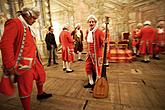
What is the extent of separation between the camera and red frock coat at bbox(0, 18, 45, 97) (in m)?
1.78

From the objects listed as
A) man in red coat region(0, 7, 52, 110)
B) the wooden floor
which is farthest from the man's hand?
the wooden floor

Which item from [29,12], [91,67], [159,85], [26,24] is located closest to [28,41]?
[26,24]

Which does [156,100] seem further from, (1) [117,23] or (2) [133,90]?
(1) [117,23]

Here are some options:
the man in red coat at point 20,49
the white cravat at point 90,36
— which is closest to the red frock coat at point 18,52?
the man in red coat at point 20,49

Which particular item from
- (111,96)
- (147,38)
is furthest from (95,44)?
(147,38)

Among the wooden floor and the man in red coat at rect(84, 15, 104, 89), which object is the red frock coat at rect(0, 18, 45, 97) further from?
the man in red coat at rect(84, 15, 104, 89)

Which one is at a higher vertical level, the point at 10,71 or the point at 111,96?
the point at 10,71

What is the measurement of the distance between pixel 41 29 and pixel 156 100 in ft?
22.5

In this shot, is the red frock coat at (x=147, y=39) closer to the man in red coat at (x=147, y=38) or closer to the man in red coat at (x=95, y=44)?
the man in red coat at (x=147, y=38)

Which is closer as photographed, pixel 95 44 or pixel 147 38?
pixel 95 44

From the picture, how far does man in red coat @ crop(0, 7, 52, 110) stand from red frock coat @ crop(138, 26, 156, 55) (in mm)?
4827

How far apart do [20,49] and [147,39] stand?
5.19m

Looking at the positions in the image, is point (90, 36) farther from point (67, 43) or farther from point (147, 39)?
point (147, 39)

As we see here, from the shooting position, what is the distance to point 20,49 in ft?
6.34
